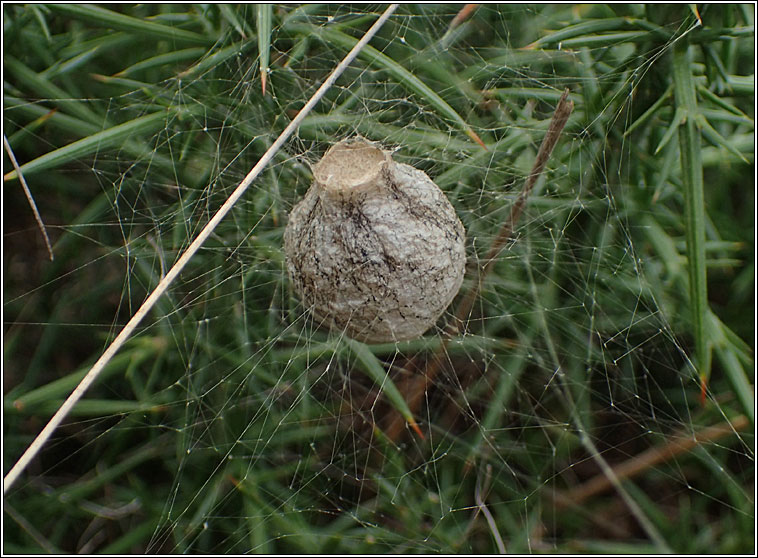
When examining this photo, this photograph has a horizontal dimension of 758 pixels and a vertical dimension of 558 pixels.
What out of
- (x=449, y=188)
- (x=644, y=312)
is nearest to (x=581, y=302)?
(x=644, y=312)

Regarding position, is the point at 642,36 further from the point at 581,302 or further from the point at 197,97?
the point at 197,97

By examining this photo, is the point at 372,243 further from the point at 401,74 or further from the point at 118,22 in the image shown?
the point at 118,22

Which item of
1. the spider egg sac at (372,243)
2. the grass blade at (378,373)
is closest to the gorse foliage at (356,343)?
the grass blade at (378,373)

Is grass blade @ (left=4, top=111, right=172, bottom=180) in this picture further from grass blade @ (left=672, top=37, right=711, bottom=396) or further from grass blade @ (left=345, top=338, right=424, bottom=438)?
grass blade @ (left=672, top=37, right=711, bottom=396)

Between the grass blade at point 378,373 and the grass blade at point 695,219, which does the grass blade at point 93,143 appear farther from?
the grass blade at point 695,219

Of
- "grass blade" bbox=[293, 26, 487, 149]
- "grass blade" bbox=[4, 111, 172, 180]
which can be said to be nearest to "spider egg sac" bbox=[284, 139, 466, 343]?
"grass blade" bbox=[293, 26, 487, 149]

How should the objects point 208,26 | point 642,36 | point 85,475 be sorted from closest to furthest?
point 642,36 < point 208,26 < point 85,475
